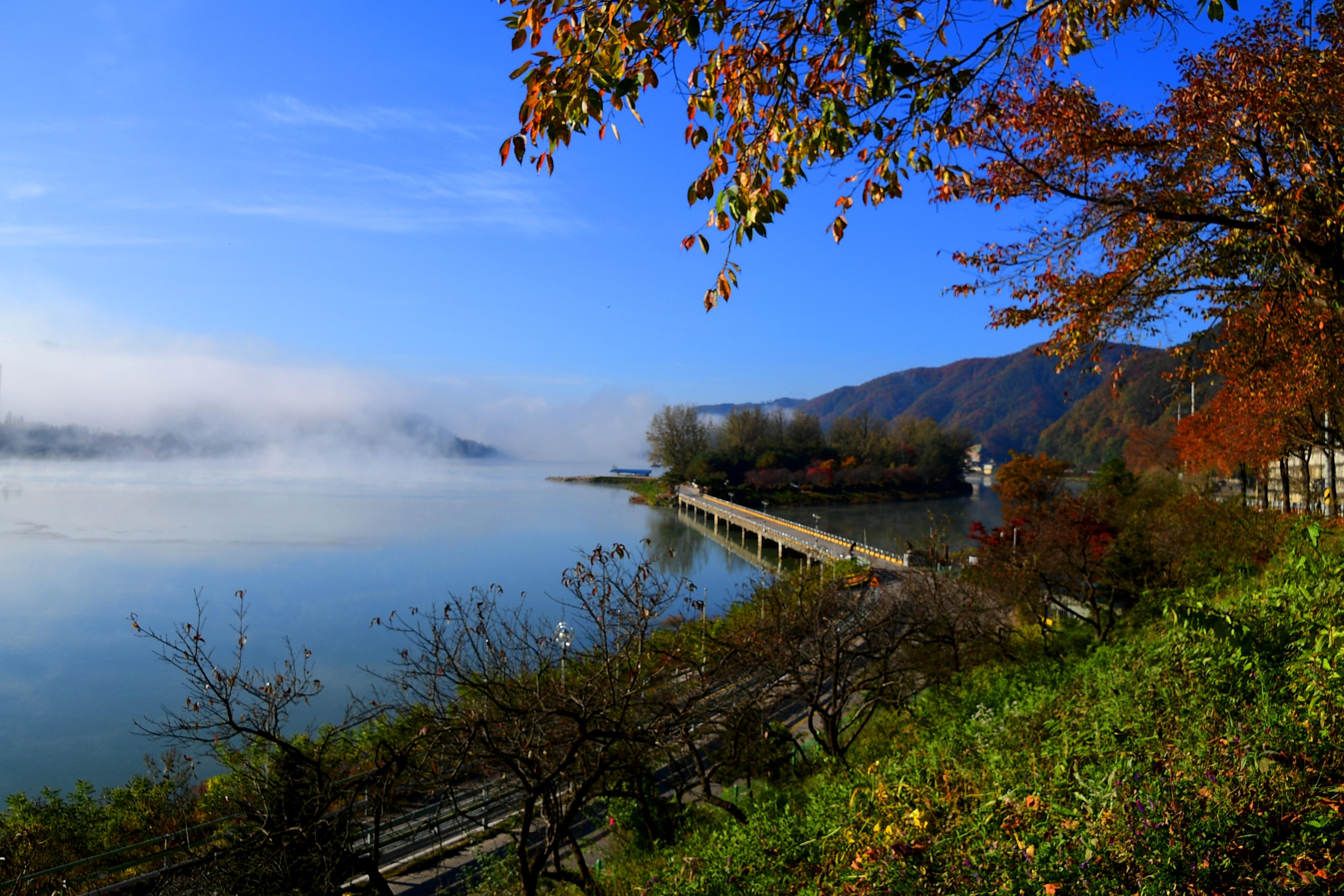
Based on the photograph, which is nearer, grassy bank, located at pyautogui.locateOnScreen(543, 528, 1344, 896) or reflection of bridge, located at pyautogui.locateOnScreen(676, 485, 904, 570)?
grassy bank, located at pyautogui.locateOnScreen(543, 528, 1344, 896)

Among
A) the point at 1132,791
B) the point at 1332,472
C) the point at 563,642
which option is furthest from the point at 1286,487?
the point at 1132,791

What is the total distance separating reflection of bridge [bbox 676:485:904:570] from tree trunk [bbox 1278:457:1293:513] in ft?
35.5

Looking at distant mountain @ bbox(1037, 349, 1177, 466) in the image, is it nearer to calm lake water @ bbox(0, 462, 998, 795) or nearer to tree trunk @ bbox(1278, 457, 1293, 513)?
calm lake water @ bbox(0, 462, 998, 795)

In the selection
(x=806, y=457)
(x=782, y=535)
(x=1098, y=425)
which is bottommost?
(x=782, y=535)

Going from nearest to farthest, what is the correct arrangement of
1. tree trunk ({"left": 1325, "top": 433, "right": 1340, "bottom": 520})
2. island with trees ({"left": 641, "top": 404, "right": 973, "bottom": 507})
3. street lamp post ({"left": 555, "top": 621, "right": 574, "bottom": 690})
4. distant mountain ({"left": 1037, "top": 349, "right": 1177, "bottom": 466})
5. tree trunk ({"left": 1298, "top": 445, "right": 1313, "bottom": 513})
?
street lamp post ({"left": 555, "top": 621, "right": 574, "bottom": 690})
tree trunk ({"left": 1325, "top": 433, "right": 1340, "bottom": 520})
tree trunk ({"left": 1298, "top": 445, "right": 1313, "bottom": 513})
distant mountain ({"left": 1037, "top": 349, "right": 1177, "bottom": 466})
island with trees ({"left": 641, "top": 404, "right": 973, "bottom": 507})

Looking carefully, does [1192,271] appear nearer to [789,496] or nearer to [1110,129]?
[1110,129]

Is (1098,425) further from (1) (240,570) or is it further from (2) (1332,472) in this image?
(1) (240,570)

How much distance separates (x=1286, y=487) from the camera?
2038 cm

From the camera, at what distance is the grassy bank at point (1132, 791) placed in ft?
6.46

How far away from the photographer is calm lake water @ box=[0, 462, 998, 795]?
50.4 feet

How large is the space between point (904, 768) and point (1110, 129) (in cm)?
523

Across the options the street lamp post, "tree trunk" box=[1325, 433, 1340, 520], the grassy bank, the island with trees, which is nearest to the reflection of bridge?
the island with trees

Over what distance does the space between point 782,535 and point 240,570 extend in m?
27.7

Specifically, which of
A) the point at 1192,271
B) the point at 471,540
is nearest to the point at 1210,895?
the point at 1192,271
